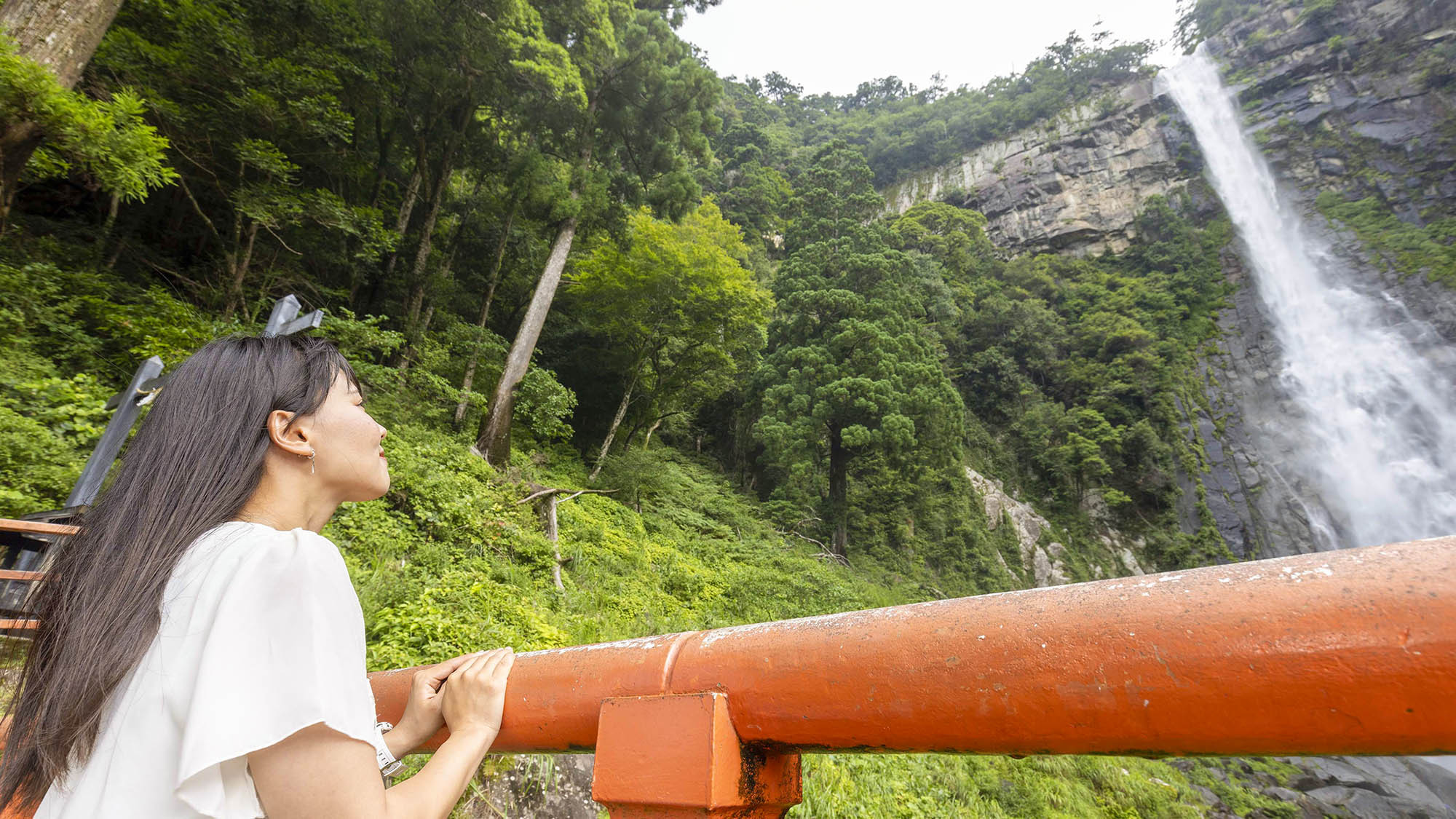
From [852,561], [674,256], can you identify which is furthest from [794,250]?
[852,561]

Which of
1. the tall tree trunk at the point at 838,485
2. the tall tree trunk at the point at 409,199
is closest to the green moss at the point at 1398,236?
the tall tree trunk at the point at 838,485

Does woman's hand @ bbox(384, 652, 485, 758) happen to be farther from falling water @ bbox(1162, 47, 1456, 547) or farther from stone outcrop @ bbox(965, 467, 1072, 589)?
falling water @ bbox(1162, 47, 1456, 547)

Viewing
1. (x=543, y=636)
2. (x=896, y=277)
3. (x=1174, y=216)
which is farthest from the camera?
(x=1174, y=216)

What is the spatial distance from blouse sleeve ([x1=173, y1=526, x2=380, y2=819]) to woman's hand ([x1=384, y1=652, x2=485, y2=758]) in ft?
0.73

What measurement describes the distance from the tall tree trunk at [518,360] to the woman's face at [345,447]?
8571mm

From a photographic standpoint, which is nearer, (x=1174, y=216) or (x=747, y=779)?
(x=747, y=779)

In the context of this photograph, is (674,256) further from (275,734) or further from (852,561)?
(275,734)

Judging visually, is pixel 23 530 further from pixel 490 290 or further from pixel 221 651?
pixel 490 290

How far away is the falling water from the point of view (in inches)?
811

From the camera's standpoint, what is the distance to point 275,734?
2.23 feet

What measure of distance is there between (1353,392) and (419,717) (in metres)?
32.8

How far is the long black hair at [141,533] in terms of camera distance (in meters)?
0.76

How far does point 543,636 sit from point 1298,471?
28.3m

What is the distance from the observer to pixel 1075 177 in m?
34.5
